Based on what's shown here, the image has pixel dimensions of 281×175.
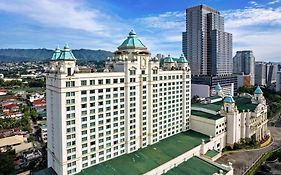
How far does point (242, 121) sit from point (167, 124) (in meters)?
21.4

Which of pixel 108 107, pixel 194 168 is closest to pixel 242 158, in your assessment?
pixel 194 168

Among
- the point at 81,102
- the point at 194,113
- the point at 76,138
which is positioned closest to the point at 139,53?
the point at 81,102

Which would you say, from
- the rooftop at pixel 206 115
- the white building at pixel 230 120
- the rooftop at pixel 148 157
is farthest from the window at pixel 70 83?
the rooftop at pixel 206 115

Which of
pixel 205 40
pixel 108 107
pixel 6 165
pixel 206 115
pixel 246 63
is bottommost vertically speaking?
pixel 6 165

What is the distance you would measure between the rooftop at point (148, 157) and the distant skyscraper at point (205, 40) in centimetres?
8465

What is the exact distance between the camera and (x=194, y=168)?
40.2 metres

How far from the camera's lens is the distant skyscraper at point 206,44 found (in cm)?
12619

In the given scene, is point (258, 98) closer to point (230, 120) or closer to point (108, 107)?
point (230, 120)

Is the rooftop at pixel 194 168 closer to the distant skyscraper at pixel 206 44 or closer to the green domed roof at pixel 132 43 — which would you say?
the green domed roof at pixel 132 43

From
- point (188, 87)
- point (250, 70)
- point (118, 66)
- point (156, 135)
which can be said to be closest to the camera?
point (118, 66)

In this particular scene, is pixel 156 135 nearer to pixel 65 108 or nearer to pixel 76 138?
pixel 76 138

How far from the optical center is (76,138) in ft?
113

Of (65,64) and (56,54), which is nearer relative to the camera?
(65,64)

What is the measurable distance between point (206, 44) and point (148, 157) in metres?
102
